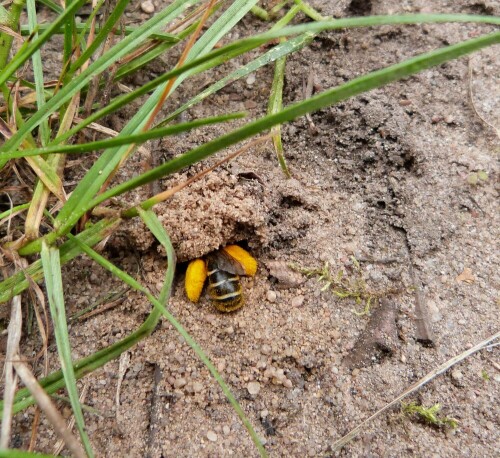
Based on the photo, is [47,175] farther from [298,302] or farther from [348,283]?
[348,283]

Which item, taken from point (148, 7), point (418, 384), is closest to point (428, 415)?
point (418, 384)

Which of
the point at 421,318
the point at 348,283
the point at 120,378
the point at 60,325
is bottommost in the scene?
the point at 421,318

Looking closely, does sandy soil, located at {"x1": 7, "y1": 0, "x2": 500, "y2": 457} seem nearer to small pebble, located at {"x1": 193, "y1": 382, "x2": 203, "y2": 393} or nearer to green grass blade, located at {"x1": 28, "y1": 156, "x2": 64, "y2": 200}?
small pebble, located at {"x1": 193, "y1": 382, "x2": 203, "y2": 393}

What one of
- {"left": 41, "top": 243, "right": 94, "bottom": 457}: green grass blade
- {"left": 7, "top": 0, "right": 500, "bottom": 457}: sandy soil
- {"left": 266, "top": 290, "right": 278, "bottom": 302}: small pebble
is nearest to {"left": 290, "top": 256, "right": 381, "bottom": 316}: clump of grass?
{"left": 7, "top": 0, "right": 500, "bottom": 457}: sandy soil

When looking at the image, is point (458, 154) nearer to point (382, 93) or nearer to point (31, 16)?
point (382, 93)

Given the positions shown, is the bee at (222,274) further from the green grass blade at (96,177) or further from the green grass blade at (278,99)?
the green grass blade at (96,177)

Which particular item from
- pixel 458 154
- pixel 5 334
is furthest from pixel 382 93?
pixel 5 334
